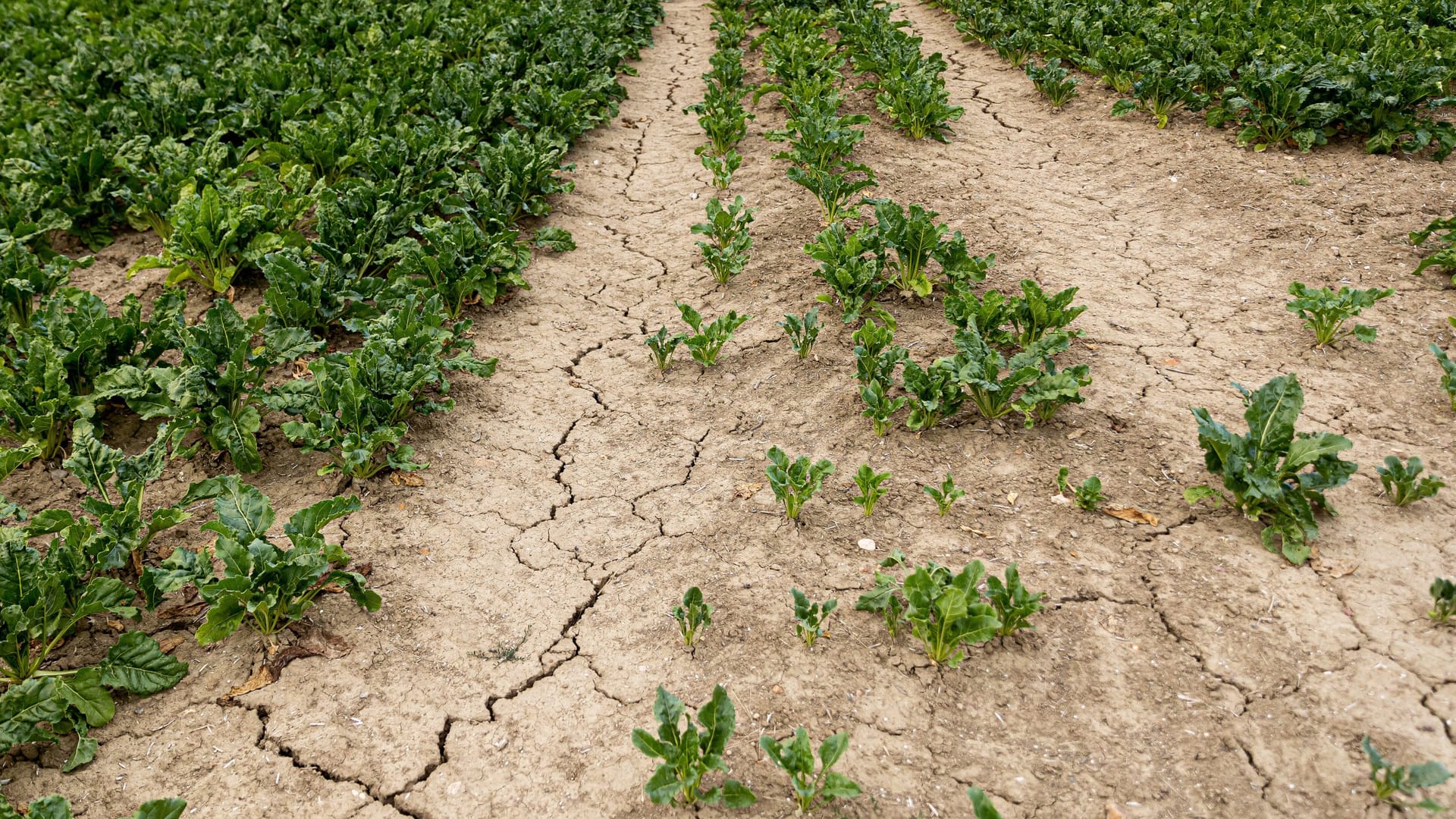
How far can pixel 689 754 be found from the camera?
103 inches

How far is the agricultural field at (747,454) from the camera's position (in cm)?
278

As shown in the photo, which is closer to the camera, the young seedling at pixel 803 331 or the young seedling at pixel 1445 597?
the young seedling at pixel 1445 597

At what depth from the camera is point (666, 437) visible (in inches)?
173

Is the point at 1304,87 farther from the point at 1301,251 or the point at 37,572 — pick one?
the point at 37,572

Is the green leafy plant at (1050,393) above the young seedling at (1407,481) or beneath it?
beneath

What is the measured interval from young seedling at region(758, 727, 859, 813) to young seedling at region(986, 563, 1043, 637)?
73cm

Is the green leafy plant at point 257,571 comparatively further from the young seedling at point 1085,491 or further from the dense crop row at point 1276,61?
the dense crop row at point 1276,61

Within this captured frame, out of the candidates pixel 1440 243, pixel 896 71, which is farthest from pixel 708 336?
pixel 896 71

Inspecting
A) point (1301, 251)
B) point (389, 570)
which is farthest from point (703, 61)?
point (389, 570)

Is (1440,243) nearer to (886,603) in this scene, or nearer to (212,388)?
(886,603)

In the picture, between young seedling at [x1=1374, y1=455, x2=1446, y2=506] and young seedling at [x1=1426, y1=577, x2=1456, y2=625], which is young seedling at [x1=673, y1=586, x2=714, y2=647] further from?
young seedling at [x1=1374, y1=455, x2=1446, y2=506]

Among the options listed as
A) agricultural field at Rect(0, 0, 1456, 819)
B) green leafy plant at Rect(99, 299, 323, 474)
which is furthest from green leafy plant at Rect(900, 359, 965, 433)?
green leafy plant at Rect(99, 299, 323, 474)

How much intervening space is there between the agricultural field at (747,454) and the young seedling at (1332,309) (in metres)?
0.02

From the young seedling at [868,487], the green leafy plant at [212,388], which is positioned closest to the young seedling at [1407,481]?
the young seedling at [868,487]
